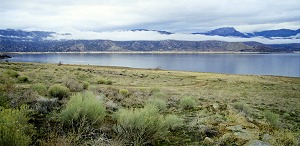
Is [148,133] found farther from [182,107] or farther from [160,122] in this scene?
[182,107]

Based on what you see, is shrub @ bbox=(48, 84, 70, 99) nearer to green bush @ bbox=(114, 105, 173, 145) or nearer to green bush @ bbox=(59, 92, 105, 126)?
green bush @ bbox=(59, 92, 105, 126)

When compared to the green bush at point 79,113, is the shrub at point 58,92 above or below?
below

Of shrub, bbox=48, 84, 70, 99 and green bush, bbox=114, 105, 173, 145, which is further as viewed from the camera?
shrub, bbox=48, 84, 70, 99

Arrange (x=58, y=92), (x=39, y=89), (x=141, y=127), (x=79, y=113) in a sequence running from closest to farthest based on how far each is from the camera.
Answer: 1. (x=141, y=127)
2. (x=79, y=113)
3. (x=58, y=92)
4. (x=39, y=89)

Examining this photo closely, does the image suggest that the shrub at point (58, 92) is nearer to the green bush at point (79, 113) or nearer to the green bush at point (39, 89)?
the green bush at point (39, 89)

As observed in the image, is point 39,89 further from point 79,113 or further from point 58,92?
point 79,113

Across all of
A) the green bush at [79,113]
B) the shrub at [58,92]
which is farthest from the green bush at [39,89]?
the green bush at [79,113]

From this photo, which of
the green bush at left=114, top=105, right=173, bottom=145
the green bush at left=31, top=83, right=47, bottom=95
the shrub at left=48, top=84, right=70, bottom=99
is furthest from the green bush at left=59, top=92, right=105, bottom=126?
the green bush at left=31, top=83, right=47, bottom=95

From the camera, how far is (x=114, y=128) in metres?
7.44

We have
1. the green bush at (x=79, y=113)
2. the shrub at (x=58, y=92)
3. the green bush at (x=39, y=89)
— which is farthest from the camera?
the green bush at (x=39, y=89)

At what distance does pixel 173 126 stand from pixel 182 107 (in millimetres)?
5222

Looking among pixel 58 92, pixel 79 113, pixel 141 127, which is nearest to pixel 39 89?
pixel 58 92

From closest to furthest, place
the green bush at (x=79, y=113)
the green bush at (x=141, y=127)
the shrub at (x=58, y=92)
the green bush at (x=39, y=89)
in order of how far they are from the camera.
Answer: the green bush at (x=141, y=127)
the green bush at (x=79, y=113)
the shrub at (x=58, y=92)
the green bush at (x=39, y=89)

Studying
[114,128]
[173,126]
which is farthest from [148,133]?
[173,126]
